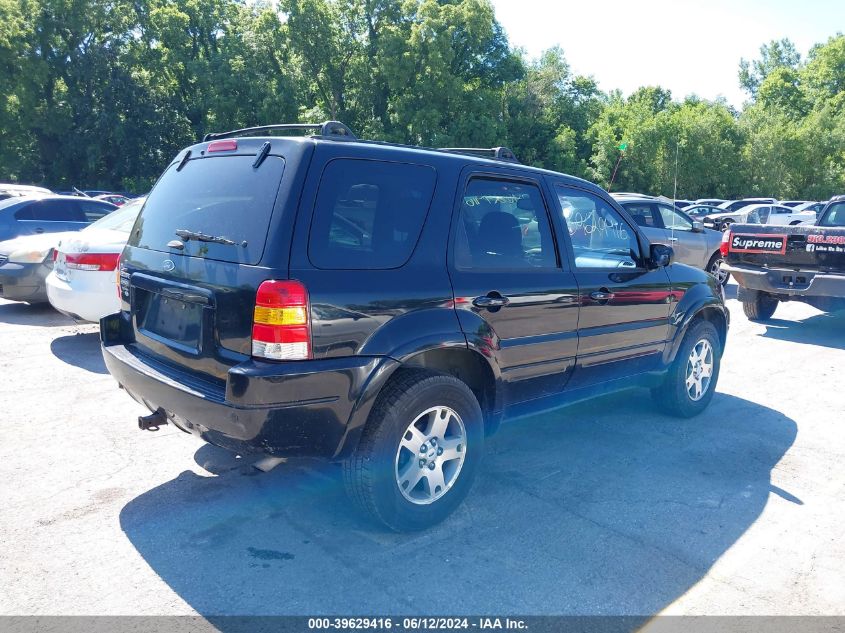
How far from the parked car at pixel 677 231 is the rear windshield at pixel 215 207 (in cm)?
928

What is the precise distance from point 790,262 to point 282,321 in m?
8.14

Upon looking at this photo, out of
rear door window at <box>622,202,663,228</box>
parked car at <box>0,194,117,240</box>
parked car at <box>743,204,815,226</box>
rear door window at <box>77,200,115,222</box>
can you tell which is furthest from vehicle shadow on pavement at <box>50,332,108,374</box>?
parked car at <box>743,204,815,226</box>

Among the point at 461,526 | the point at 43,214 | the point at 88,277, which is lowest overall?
the point at 461,526

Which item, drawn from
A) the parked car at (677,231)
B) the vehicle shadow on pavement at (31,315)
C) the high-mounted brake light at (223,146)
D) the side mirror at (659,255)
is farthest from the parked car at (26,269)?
the parked car at (677,231)

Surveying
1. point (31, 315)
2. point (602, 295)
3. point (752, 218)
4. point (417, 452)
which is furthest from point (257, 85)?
point (417, 452)

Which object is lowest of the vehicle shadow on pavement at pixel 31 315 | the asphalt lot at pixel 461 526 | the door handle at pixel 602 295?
the vehicle shadow on pavement at pixel 31 315

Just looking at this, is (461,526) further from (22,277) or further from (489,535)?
(22,277)

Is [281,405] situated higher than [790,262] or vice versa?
[790,262]

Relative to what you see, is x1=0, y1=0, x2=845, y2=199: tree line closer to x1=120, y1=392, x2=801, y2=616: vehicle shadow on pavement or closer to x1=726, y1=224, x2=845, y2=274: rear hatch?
x1=726, y1=224, x2=845, y2=274: rear hatch

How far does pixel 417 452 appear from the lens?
11.6 feet

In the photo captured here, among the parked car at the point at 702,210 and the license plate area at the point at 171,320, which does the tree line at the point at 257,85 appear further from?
the license plate area at the point at 171,320

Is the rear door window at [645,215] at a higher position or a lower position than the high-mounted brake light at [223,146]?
lower

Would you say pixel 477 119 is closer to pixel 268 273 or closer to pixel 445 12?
pixel 445 12

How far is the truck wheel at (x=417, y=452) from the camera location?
3320 mm
